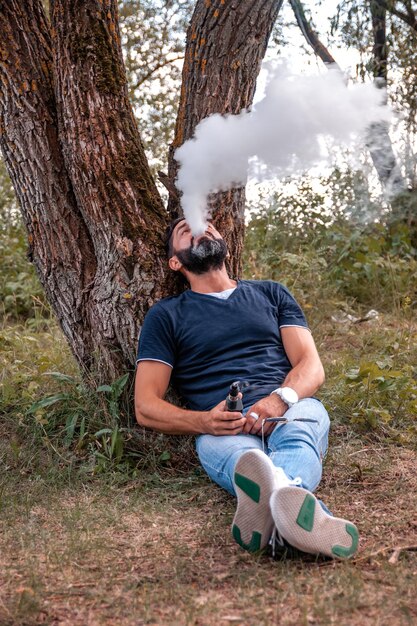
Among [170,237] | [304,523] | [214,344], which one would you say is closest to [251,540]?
[304,523]

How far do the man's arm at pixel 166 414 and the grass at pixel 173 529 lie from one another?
294 mm

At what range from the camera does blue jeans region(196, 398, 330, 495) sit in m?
2.66

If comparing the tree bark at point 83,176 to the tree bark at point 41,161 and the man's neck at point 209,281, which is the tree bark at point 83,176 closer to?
the tree bark at point 41,161

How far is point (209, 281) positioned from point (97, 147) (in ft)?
2.56

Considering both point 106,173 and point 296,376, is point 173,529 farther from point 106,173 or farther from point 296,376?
point 106,173

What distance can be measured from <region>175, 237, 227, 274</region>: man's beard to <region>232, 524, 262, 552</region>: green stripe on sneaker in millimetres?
1227

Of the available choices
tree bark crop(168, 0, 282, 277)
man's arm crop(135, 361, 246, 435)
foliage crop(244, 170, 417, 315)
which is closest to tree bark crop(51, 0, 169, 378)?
tree bark crop(168, 0, 282, 277)

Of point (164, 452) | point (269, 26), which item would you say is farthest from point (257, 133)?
point (164, 452)

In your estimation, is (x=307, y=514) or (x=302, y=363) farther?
(x=302, y=363)

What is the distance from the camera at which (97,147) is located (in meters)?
3.45

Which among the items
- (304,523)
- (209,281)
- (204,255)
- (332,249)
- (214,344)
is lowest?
(304,523)

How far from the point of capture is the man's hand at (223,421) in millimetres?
2857

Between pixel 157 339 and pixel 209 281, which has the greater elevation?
pixel 209 281

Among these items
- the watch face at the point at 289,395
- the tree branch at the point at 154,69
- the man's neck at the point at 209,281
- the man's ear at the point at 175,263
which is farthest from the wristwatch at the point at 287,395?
the tree branch at the point at 154,69
